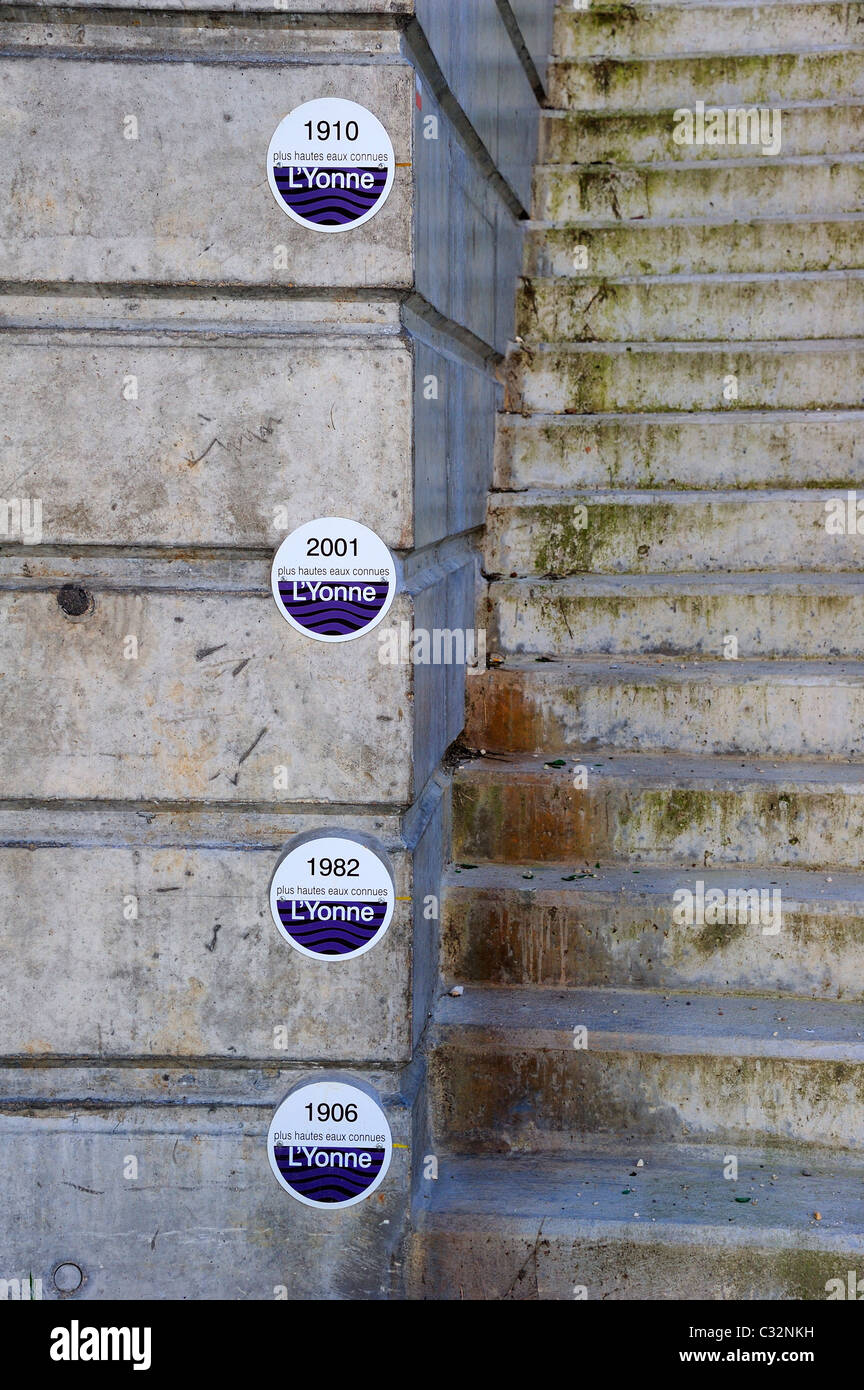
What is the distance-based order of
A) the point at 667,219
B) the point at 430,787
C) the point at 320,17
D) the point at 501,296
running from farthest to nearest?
1. the point at 667,219
2. the point at 501,296
3. the point at 430,787
4. the point at 320,17

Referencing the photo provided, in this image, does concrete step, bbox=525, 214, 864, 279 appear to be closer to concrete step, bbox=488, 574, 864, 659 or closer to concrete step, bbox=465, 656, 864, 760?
concrete step, bbox=488, 574, 864, 659

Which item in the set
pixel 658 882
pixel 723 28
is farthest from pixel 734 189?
pixel 658 882

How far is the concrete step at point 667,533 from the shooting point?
4.51 m

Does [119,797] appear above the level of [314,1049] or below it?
above

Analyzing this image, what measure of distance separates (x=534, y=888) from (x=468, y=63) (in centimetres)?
256

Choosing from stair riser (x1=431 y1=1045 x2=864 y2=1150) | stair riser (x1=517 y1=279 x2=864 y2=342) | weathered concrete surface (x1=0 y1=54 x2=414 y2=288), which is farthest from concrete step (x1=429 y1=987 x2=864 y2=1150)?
stair riser (x1=517 y1=279 x2=864 y2=342)

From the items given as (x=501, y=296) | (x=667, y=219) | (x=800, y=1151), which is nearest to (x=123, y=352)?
(x=501, y=296)

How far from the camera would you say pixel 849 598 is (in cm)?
429

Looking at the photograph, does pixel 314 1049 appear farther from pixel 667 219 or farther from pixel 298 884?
pixel 667 219

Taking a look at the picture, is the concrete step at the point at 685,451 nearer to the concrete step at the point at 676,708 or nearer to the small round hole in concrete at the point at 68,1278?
the concrete step at the point at 676,708

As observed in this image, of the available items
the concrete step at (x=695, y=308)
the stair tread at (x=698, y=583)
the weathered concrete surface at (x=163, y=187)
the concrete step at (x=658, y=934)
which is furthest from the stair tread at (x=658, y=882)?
the concrete step at (x=695, y=308)

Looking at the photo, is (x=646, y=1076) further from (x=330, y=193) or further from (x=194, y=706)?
(x=330, y=193)

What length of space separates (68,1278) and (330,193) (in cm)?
274

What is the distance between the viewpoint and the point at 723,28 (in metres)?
6.20
